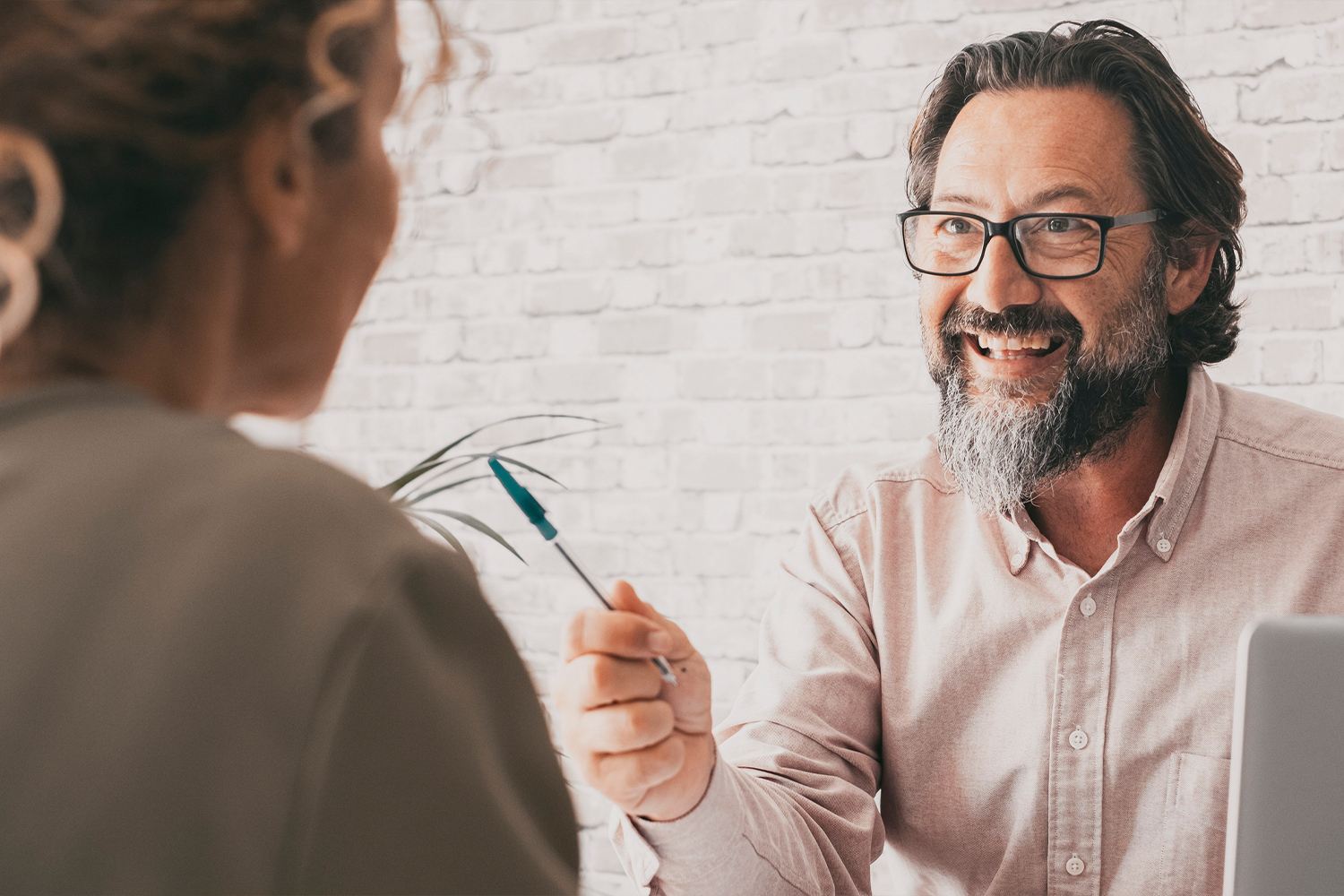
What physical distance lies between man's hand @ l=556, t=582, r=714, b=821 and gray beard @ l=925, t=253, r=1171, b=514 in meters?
0.60

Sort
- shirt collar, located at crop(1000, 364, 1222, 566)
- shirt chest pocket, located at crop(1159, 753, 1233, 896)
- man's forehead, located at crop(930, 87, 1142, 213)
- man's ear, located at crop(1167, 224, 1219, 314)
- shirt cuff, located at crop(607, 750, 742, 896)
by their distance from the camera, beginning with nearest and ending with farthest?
shirt cuff, located at crop(607, 750, 742, 896) → shirt chest pocket, located at crop(1159, 753, 1233, 896) → shirt collar, located at crop(1000, 364, 1222, 566) → man's forehead, located at crop(930, 87, 1142, 213) → man's ear, located at crop(1167, 224, 1219, 314)

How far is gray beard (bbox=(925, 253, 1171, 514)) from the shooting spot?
1404mm

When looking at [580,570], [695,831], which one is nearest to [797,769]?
[695,831]

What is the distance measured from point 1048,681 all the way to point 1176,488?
0.28 meters

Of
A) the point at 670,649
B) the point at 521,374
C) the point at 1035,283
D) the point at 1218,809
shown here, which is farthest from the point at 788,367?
the point at 670,649

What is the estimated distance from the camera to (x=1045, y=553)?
1.36 metres

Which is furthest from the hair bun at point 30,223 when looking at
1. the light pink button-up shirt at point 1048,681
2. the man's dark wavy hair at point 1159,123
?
the man's dark wavy hair at point 1159,123

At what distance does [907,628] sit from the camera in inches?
54.3

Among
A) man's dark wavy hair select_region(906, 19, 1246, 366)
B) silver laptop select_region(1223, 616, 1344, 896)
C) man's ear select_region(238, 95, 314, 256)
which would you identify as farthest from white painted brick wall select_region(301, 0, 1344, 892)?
man's ear select_region(238, 95, 314, 256)

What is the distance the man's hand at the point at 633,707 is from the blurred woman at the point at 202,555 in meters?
0.40

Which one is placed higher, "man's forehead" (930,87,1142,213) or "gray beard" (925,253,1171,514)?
"man's forehead" (930,87,1142,213)

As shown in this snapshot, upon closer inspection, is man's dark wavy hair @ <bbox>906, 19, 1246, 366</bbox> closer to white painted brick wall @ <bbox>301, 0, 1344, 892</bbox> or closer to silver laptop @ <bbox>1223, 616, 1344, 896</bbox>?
white painted brick wall @ <bbox>301, 0, 1344, 892</bbox>

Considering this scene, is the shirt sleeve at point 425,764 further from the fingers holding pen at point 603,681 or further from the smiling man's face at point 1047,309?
the smiling man's face at point 1047,309

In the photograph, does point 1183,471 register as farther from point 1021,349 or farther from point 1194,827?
point 1194,827
